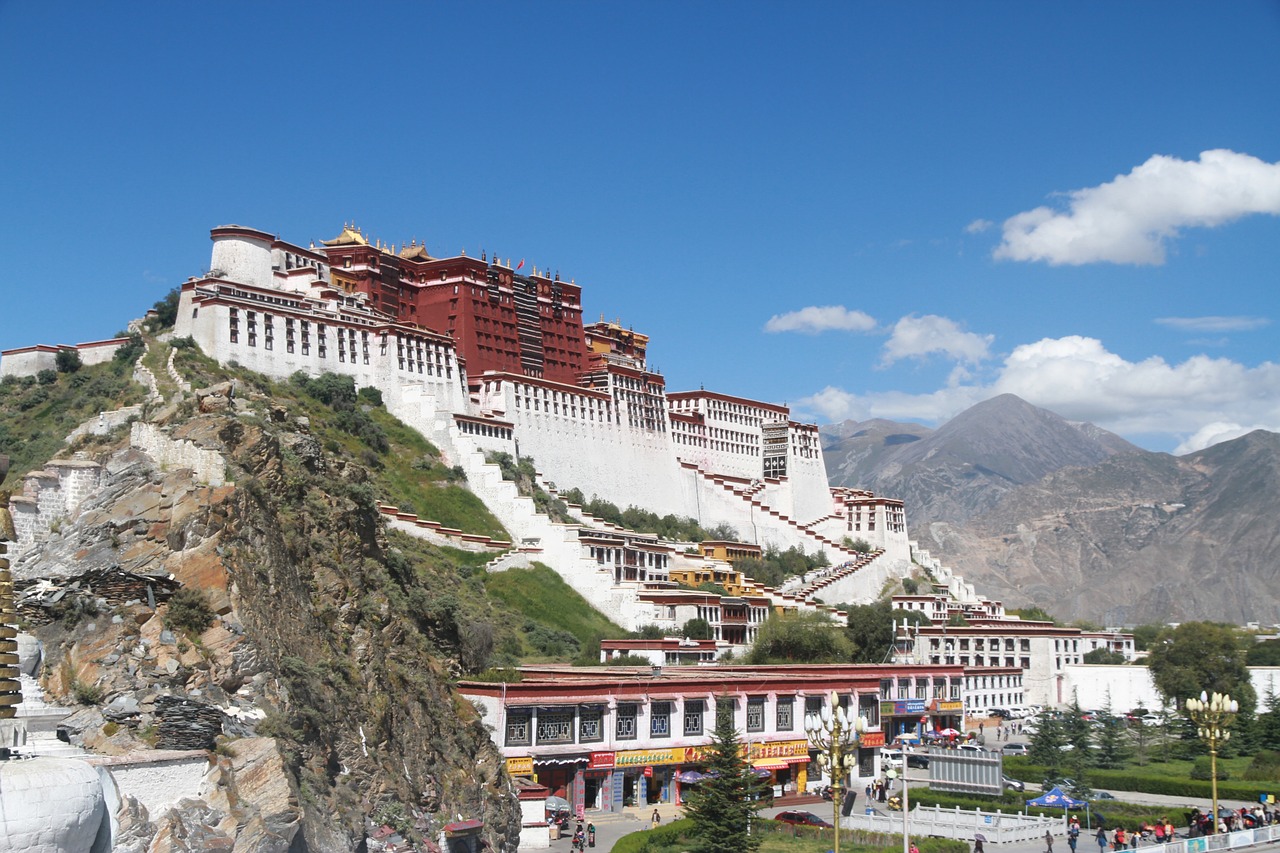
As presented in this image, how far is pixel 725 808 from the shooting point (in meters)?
29.9

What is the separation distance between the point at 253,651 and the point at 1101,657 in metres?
69.6

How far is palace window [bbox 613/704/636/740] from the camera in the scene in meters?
39.9

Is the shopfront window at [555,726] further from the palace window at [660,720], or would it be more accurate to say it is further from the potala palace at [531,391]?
the potala palace at [531,391]

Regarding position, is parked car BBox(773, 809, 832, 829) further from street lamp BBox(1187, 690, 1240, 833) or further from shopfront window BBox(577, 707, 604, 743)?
street lamp BBox(1187, 690, 1240, 833)

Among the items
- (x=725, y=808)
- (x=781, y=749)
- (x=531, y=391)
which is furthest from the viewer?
(x=531, y=391)

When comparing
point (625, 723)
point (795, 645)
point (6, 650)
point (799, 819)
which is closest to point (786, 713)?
point (625, 723)

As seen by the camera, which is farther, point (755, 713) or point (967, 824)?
point (755, 713)

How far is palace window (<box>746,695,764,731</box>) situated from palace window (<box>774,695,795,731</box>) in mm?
841

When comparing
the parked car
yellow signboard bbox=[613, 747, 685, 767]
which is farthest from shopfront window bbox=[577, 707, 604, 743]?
the parked car

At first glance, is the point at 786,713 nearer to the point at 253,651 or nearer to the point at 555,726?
the point at 555,726

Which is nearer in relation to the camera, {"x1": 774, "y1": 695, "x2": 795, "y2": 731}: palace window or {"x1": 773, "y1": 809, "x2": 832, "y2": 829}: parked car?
{"x1": 773, "y1": 809, "x2": 832, "y2": 829}: parked car

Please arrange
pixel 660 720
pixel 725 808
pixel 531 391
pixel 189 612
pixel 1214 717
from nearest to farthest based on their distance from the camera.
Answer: pixel 189 612, pixel 725 808, pixel 1214 717, pixel 660 720, pixel 531 391

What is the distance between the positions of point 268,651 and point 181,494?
166 inches

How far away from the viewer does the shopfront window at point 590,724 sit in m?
38.9
